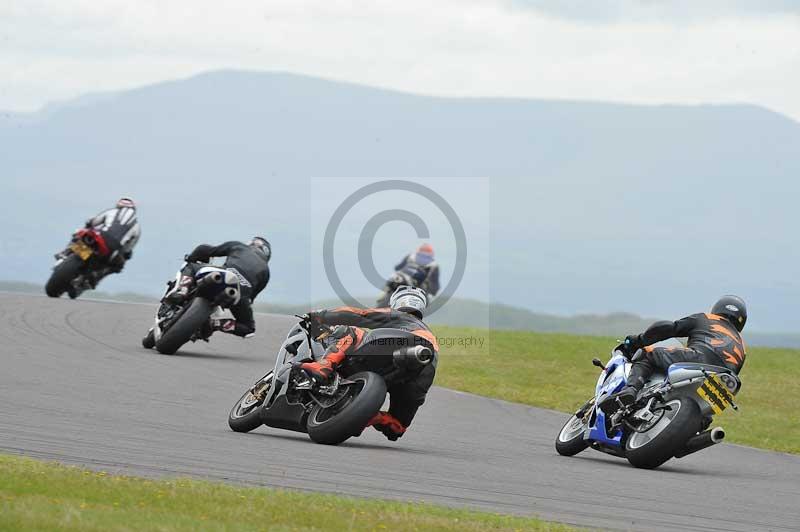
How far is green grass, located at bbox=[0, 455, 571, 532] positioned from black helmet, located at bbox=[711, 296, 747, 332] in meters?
5.06

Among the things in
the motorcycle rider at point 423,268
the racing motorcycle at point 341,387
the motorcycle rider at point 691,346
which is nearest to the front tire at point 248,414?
the racing motorcycle at point 341,387

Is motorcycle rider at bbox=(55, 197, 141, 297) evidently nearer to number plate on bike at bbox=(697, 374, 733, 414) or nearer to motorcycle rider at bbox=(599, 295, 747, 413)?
motorcycle rider at bbox=(599, 295, 747, 413)

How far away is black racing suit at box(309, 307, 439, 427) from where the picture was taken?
11.5m

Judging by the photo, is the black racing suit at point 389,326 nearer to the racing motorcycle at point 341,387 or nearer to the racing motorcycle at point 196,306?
the racing motorcycle at point 341,387

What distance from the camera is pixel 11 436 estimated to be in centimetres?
1008

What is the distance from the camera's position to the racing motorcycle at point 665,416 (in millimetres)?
11727

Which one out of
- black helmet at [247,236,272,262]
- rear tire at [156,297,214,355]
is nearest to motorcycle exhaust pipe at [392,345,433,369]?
rear tire at [156,297,214,355]

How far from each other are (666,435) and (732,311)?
1.72 m

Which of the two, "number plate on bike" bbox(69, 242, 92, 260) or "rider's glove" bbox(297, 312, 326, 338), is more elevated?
"number plate on bike" bbox(69, 242, 92, 260)

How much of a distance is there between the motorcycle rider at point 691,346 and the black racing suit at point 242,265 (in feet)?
22.2

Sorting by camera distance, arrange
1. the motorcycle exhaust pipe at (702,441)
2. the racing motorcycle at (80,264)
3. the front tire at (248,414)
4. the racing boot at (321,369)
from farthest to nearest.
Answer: the racing motorcycle at (80,264)
the front tire at (248,414)
the motorcycle exhaust pipe at (702,441)
the racing boot at (321,369)

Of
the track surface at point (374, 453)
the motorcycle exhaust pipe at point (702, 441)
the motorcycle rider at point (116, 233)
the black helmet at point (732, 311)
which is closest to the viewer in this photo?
the track surface at point (374, 453)

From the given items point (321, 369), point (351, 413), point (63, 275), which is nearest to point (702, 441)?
point (351, 413)

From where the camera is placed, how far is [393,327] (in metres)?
11.6
